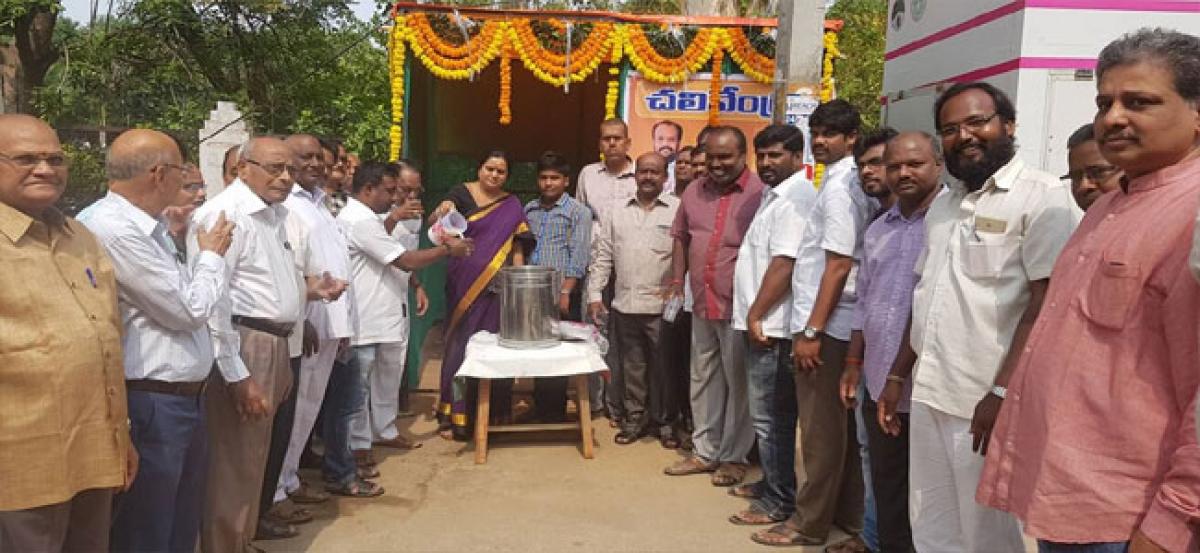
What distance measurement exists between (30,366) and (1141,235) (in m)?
2.50

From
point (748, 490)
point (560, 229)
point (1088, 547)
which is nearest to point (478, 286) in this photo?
point (560, 229)

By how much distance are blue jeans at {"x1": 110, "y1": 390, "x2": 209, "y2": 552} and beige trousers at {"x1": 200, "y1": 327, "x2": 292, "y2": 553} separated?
14.8 inches

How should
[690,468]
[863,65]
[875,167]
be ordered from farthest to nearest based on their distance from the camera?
[863,65] → [690,468] → [875,167]

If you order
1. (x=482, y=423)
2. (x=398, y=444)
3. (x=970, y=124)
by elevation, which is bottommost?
(x=398, y=444)

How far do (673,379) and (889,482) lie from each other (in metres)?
2.32

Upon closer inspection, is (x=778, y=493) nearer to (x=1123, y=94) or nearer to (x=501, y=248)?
(x=501, y=248)

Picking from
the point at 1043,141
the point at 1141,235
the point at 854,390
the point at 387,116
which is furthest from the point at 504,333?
the point at 387,116

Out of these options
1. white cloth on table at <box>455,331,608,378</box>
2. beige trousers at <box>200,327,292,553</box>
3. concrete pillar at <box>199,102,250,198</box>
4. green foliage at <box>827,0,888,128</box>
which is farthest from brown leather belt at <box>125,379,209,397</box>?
green foliage at <box>827,0,888,128</box>

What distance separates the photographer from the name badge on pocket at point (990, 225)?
2.41 meters

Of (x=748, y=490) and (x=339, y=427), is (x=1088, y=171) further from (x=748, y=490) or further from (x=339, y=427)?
(x=339, y=427)

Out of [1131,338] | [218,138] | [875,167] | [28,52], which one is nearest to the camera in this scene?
[1131,338]

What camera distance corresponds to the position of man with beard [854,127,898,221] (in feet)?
11.0

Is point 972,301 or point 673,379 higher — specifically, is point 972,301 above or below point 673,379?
above

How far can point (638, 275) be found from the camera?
17.0 feet
